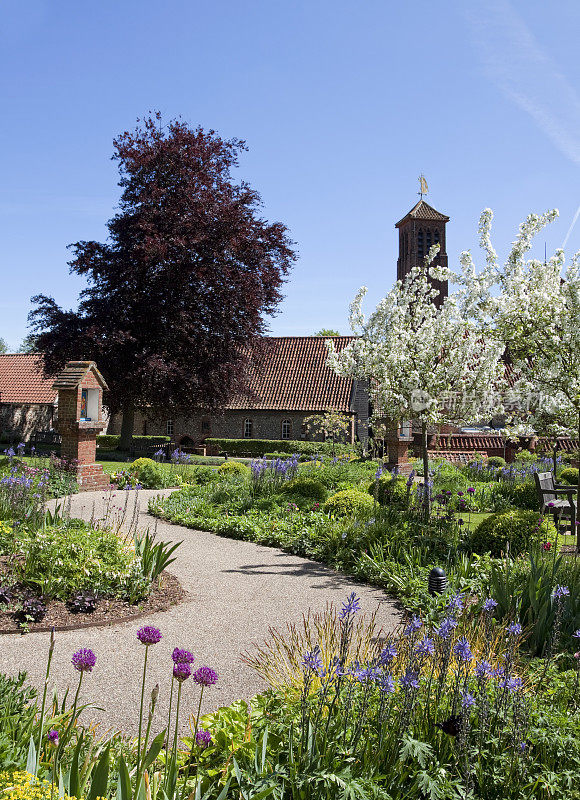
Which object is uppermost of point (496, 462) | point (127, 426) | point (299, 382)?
point (299, 382)

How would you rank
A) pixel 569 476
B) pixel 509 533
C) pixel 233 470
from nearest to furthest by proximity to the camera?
pixel 509 533 < pixel 569 476 < pixel 233 470

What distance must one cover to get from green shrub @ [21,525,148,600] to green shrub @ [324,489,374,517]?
421cm

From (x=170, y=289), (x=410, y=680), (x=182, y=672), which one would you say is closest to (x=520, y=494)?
(x=410, y=680)

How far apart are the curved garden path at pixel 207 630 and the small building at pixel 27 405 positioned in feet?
107

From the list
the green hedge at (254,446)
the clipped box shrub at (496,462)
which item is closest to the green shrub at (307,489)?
the clipped box shrub at (496,462)

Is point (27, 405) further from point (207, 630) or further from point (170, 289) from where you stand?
point (207, 630)

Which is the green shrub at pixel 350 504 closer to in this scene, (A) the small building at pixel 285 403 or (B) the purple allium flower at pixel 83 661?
(B) the purple allium flower at pixel 83 661

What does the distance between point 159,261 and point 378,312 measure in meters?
14.5

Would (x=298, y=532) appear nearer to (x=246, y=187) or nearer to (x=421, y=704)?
(x=421, y=704)

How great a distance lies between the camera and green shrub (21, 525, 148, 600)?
6.34 metres

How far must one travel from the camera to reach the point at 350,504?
10344mm

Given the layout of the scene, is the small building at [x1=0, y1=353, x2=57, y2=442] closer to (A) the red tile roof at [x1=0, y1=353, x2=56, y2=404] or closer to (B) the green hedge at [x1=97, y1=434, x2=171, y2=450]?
(A) the red tile roof at [x1=0, y1=353, x2=56, y2=404]

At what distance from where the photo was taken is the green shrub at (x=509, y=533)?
8391mm

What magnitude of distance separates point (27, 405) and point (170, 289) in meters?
19.8
